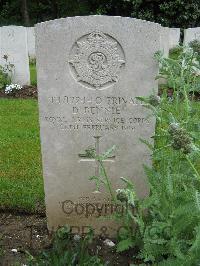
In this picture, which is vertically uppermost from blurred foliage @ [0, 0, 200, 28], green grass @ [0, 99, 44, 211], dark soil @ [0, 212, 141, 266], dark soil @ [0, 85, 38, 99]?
blurred foliage @ [0, 0, 200, 28]

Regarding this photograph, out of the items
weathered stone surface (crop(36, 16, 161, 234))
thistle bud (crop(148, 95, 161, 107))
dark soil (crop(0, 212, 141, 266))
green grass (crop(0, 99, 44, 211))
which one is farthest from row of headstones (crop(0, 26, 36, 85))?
thistle bud (crop(148, 95, 161, 107))

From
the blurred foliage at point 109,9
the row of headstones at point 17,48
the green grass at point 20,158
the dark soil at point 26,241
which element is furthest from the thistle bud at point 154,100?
the blurred foliage at point 109,9

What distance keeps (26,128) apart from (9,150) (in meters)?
0.92

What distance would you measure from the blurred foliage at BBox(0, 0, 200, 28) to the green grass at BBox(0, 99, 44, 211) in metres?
12.7

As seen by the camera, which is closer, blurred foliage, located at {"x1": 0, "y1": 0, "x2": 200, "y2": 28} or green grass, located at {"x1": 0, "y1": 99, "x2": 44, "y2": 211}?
green grass, located at {"x1": 0, "y1": 99, "x2": 44, "y2": 211}

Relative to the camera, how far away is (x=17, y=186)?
482 cm

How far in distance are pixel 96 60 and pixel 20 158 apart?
92.0 inches

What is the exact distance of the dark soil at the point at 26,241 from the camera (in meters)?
3.70

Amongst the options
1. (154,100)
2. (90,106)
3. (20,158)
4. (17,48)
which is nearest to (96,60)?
(90,106)

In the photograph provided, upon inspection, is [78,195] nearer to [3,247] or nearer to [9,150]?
[3,247]

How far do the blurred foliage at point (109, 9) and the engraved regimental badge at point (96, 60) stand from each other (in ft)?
53.6

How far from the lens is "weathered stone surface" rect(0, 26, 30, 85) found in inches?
359

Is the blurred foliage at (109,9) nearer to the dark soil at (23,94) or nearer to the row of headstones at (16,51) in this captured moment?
the row of headstones at (16,51)

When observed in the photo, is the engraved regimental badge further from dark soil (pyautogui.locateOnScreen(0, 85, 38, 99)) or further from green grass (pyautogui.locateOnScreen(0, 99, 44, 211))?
dark soil (pyautogui.locateOnScreen(0, 85, 38, 99))
